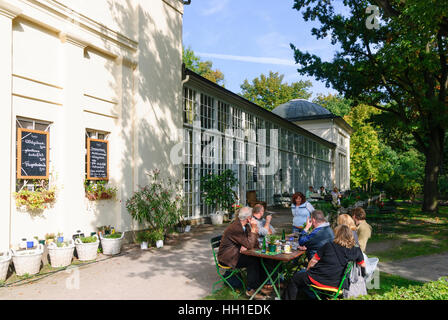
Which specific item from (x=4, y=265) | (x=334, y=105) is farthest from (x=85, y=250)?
(x=334, y=105)

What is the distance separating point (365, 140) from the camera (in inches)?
1446

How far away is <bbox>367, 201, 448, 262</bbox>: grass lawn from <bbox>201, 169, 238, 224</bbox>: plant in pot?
513 centimetres

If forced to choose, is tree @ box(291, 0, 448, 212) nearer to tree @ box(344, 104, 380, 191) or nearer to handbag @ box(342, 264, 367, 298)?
handbag @ box(342, 264, 367, 298)

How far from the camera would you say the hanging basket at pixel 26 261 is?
5.98 metres

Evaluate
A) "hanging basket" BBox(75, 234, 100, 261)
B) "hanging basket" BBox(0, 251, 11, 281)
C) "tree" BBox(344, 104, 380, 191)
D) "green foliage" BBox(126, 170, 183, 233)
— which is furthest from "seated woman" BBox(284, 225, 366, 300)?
"tree" BBox(344, 104, 380, 191)

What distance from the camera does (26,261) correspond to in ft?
19.8

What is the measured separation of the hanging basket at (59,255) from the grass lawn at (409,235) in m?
7.13

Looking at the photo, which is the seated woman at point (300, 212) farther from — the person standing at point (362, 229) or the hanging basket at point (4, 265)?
the hanging basket at point (4, 265)

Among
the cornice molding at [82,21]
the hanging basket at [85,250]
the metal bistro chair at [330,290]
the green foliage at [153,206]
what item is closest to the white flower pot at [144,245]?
the green foliage at [153,206]

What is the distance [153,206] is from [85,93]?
11.0 ft
